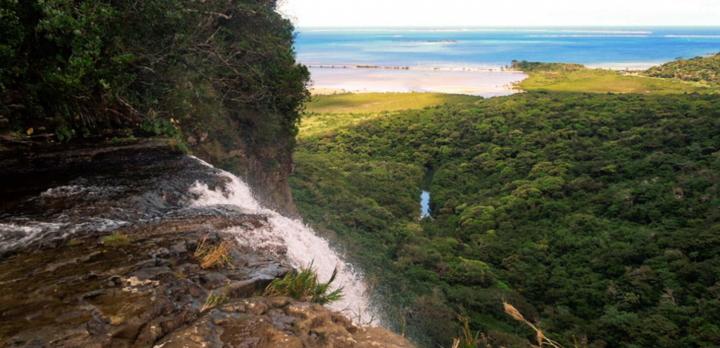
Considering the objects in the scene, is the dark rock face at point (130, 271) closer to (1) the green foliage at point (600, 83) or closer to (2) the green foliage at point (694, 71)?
(1) the green foliage at point (600, 83)

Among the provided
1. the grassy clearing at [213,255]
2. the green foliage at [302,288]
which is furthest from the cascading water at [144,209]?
the grassy clearing at [213,255]

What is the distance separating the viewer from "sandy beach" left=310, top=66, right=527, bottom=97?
331 feet

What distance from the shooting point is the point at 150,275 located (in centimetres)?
636

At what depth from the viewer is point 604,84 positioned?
283ft

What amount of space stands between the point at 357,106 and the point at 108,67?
244 ft

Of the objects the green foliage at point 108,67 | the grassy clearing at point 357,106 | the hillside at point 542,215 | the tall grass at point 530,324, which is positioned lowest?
the hillside at point 542,215

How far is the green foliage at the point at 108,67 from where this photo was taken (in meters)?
9.97

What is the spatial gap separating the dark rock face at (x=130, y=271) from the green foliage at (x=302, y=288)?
0.22m

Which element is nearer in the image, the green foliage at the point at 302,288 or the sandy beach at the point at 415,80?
the green foliage at the point at 302,288

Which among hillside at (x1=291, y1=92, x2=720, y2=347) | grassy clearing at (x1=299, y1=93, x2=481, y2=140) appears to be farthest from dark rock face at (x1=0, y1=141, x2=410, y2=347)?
grassy clearing at (x1=299, y1=93, x2=481, y2=140)

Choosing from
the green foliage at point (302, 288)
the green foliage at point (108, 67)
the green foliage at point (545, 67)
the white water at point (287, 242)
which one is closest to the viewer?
the green foliage at point (302, 288)

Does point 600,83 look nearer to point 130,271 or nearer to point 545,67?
point 545,67

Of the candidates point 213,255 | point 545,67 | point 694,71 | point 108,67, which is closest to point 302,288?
point 213,255

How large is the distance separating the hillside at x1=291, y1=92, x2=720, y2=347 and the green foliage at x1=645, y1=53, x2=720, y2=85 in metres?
32.0
